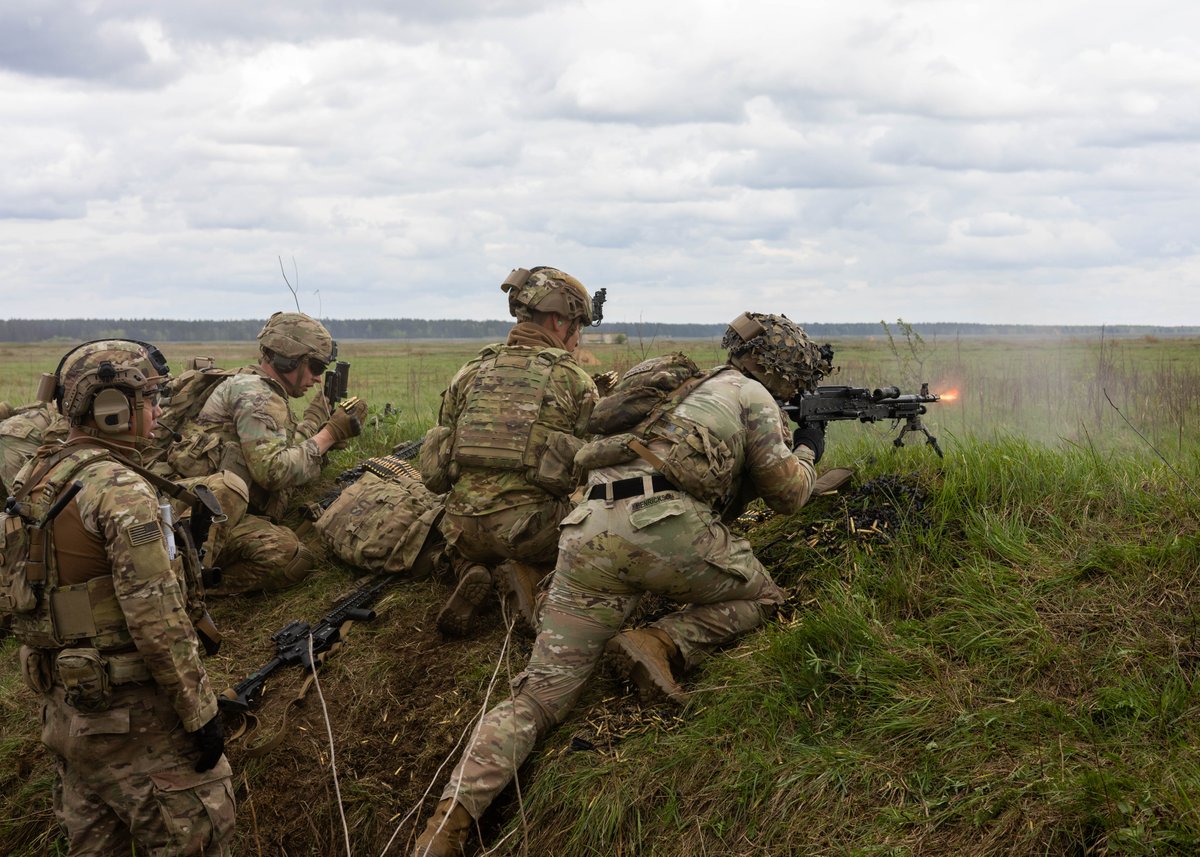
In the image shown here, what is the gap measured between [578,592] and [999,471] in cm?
250

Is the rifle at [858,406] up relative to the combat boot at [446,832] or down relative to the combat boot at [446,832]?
up

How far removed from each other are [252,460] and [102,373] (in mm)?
3004

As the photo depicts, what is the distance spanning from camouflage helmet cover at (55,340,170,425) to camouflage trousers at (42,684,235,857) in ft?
3.71

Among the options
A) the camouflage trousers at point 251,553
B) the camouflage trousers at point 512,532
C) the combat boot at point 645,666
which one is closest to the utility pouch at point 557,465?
the camouflage trousers at point 512,532

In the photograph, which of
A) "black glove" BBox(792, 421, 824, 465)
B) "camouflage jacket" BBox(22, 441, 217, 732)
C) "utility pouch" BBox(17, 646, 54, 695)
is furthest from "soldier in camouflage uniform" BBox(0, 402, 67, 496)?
"black glove" BBox(792, 421, 824, 465)

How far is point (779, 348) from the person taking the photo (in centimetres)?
494

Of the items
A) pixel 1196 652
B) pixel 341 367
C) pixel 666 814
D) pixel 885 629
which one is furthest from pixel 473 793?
pixel 341 367

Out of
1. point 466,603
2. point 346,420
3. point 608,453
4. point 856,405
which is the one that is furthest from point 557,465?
point 346,420

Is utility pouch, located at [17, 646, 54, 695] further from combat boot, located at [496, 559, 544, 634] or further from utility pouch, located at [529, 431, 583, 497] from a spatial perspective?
utility pouch, located at [529, 431, 583, 497]

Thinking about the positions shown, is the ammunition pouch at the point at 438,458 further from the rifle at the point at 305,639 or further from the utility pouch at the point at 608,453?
the utility pouch at the point at 608,453

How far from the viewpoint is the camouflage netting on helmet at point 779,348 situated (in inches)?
194

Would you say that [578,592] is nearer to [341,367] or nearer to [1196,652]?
[1196,652]

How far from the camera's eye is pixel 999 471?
17.2 feet

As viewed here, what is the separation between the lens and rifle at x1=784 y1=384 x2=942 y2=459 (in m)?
5.37
